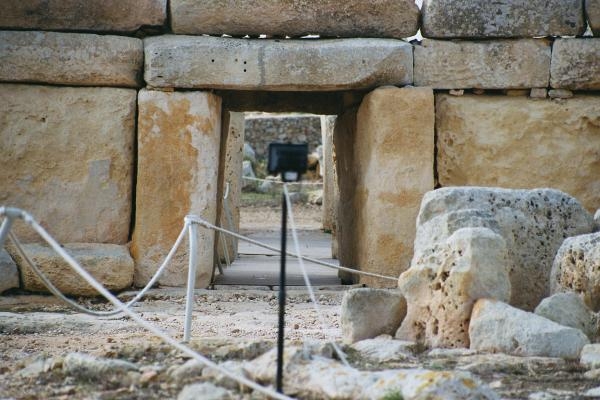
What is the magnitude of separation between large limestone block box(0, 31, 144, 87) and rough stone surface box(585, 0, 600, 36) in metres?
3.95

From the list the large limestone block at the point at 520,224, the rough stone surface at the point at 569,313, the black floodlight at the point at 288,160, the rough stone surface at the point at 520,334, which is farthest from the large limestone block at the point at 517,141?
the black floodlight at the point at 288,160

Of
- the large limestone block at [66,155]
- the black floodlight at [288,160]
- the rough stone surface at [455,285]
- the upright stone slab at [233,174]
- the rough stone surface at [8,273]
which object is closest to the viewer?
the black floodlight at [288,160]

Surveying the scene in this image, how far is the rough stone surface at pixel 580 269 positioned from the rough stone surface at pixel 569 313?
161 mm

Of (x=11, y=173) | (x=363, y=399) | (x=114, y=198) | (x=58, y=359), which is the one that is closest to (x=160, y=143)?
(x=114, y=198)

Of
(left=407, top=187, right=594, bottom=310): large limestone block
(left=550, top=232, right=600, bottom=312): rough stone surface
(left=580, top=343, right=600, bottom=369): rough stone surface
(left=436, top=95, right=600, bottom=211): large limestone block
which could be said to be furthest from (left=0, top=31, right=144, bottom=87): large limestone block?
(left=580, top=343, right=600, bottom=369): rough stone surface

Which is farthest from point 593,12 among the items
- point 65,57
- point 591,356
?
point 65,57

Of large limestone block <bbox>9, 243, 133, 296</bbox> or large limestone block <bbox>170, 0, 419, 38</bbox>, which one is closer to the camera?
large limestone block <bbox>9, 243, 133, 296</bbox>

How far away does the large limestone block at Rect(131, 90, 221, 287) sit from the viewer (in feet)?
27.1

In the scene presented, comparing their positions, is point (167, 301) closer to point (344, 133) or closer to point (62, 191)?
point (62, 191)

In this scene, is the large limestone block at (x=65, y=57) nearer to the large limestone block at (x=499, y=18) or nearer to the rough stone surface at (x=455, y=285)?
the large limestone block at (x=499, y=18)

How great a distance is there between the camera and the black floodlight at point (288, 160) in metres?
4.34

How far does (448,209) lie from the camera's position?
20.6ft

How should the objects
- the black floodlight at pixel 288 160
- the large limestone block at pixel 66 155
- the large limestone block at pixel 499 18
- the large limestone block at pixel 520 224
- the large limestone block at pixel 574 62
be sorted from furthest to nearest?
the large limestone block at pixel 574 62 < the large limestone block at pixel 499 18 < the large limestone block at pixel 66 155 < the large limestone block at pixel 520 224 < the black floodlight at pixel 288 160

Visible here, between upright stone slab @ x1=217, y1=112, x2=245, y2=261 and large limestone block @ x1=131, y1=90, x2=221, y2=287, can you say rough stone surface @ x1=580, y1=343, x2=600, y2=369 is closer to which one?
large limestone block @ x1=131, y1=90, x2=221, y2=287
